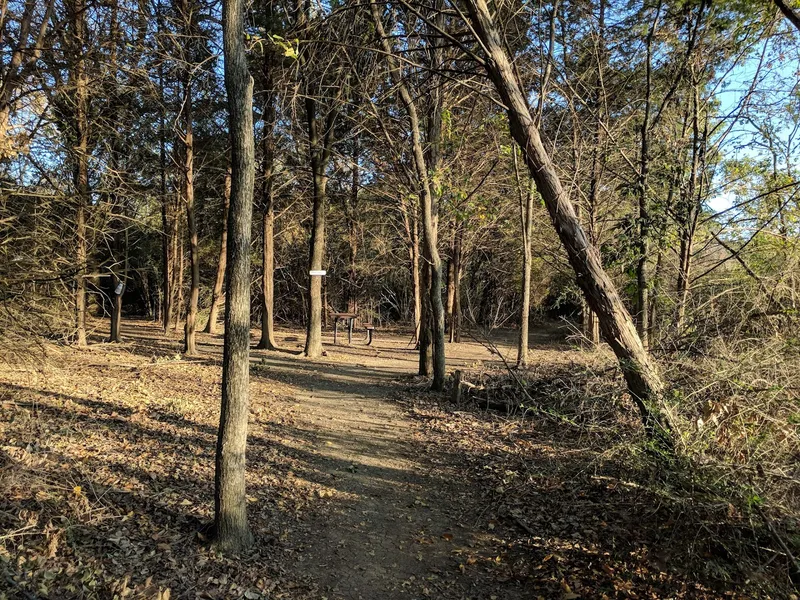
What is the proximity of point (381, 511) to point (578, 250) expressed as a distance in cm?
351

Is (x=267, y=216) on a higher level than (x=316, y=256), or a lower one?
higher

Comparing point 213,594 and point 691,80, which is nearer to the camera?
point 213,594

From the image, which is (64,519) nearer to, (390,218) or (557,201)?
(557,201)

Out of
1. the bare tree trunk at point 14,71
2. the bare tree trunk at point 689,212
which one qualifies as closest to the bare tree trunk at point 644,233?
the bare tree trunk at point 689,212

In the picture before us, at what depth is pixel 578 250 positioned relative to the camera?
17.5ft

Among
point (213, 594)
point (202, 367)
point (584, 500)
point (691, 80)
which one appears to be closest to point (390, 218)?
point (202, 367)

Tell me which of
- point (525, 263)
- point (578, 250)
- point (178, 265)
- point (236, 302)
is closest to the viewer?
point (236, 302)

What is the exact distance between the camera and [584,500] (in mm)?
5133

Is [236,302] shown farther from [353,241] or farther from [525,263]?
[353,241]

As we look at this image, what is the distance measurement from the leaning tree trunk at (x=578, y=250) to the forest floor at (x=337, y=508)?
506 mm

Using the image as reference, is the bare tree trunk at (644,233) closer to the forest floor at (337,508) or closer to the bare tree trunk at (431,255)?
the forest floor at (337,508)

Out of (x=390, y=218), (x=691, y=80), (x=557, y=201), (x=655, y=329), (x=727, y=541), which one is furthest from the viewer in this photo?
(x=390, y=218)

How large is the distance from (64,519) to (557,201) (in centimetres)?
546

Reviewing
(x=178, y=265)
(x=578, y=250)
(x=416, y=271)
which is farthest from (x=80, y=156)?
(x=178, y=265)
